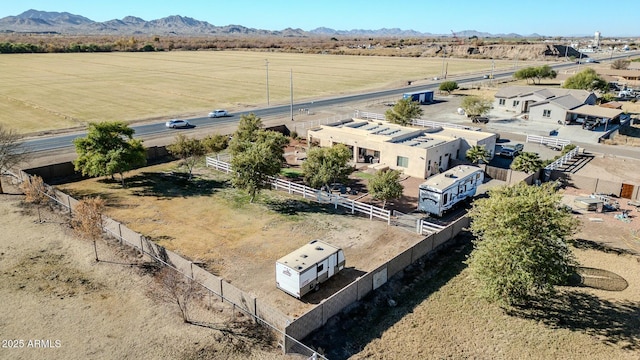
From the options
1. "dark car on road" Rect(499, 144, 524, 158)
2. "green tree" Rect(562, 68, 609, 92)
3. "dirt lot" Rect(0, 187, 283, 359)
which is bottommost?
"dirt lot" Rect(0, 187, 283, 359)

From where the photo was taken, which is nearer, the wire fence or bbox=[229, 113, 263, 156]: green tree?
the wire fence

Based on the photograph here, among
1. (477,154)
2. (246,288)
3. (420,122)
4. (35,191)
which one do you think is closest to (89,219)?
(246,288)

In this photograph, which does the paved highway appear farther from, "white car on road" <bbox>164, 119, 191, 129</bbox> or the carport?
the carport

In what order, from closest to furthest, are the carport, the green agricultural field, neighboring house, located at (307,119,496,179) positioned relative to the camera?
1. neighboring house, located at (307,119,496,179)
2. the carport
3. the green agricultural field

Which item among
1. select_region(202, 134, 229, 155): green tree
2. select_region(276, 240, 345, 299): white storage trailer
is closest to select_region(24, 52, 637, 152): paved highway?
select_region(202, 134, 229, 155): green tree

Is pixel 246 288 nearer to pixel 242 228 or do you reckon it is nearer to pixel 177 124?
pixel 242 228

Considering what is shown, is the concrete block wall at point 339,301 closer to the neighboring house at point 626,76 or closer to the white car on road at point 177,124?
the white car on road at point 177,124

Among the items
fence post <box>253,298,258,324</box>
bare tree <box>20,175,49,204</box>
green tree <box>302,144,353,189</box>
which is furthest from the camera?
green tree <box>302,144,353,189</box>
